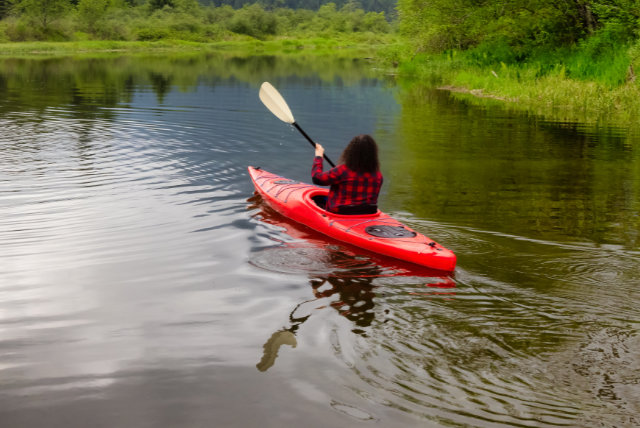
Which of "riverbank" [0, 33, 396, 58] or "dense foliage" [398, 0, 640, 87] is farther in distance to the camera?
"riverbank" [0, 33, 396, 58]

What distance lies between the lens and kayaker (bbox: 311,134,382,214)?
6547 mm

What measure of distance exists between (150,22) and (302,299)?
7166 cm

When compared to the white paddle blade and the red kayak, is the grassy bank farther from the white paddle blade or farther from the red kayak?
the red kayak

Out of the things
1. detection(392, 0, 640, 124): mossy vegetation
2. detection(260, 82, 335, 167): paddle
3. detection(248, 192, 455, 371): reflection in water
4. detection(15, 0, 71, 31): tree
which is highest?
detection(15, 0, 71, 31): tree

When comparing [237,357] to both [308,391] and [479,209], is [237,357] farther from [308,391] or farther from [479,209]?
[479,209]

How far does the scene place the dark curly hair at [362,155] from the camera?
6.51 m

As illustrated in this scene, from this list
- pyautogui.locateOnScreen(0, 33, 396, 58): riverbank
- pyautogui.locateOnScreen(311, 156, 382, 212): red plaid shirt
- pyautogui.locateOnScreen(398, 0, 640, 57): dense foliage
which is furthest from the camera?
pyautogui.locateOnScreen(0, 33, 396, 58): riverbank

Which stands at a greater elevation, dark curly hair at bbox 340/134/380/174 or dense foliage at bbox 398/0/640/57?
dense foliage at bbox 398/0/640/57

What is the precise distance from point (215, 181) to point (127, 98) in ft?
39.3

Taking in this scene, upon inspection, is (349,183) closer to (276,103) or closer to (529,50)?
(276,103)

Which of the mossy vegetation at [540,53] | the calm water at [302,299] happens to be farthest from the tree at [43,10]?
the calm water at [302,299]

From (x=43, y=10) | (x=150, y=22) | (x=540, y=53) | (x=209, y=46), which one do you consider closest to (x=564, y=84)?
(x=540, y=53)

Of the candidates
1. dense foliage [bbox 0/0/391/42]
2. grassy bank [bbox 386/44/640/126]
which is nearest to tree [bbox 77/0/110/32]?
dense foliage [bbox 0/0/391/42]

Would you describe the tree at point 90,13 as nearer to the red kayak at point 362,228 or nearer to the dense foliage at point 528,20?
the dense foliage at point 528,20
